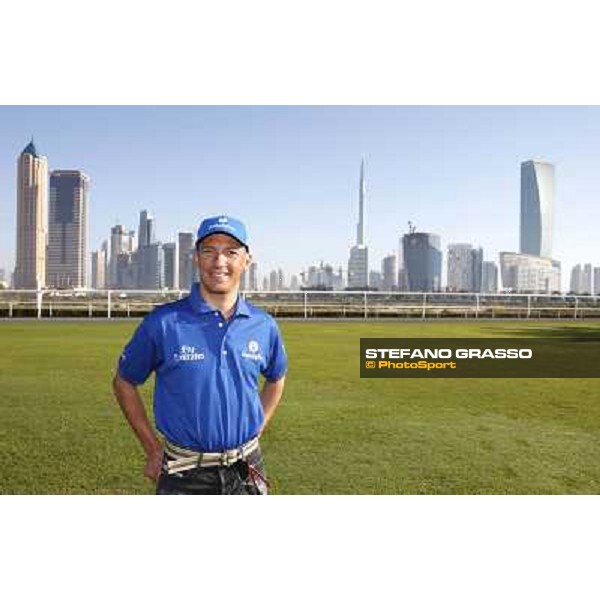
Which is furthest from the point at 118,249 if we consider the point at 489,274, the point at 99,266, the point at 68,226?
the point at 489,274

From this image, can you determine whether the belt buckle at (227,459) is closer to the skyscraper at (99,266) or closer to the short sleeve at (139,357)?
the short sleeve at (139,357)

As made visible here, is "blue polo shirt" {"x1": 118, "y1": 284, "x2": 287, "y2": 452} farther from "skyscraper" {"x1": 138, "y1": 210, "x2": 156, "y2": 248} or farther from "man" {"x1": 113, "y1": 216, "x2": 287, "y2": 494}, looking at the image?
"skyscraper" {"x1": 138, "y1": 210, "x2": 156, "y2": 248}

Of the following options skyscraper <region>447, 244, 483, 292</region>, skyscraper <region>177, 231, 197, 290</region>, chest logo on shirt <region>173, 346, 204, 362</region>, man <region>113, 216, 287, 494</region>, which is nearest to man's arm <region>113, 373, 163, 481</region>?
man <region>113, 216, 287, 494</region>

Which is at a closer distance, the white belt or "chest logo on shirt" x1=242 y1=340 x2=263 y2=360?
the white belt

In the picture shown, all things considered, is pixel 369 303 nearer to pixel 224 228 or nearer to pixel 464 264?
pixel 464 264

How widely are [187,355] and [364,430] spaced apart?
210 centimetres

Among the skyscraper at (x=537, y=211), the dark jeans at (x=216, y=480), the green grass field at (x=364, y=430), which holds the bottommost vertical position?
the green grass field at (x=364, y=430)

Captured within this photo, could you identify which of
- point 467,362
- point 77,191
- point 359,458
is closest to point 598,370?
point 467,362

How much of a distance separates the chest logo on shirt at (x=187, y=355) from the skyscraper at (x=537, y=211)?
8.57 ft

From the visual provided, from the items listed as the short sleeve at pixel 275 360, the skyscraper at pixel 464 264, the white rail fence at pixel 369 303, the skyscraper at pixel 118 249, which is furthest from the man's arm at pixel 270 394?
the skyscraper at pixel 464 264

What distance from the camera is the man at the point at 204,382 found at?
2137 millimetres

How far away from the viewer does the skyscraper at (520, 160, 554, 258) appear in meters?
3.95

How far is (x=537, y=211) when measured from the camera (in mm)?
3996
